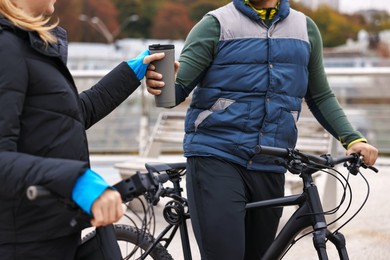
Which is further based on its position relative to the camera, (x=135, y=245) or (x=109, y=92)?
(x=135, y=245)

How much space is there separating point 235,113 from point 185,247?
810 millimetres

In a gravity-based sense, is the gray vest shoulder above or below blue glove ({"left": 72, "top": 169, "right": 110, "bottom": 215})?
above

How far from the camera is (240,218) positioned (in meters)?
3.47

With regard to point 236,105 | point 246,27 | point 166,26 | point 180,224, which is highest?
point 246,27

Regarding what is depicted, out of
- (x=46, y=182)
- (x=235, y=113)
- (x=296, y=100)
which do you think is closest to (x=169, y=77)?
(x=235, y=113)

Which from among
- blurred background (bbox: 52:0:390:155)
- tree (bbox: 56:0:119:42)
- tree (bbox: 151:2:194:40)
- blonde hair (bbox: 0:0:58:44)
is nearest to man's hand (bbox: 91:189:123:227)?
blonde hair (bbox: 0:0:58:44)

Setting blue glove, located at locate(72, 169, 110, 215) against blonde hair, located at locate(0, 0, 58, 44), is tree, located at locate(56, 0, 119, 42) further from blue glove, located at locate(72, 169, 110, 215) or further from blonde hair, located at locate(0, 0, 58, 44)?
blue glove, located at locate(72, 169, 110, 215)

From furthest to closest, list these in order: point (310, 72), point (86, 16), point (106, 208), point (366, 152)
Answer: point (86, 16), point (310, 72), point (366, 152), point (106, 208)

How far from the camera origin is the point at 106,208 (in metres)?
2.22

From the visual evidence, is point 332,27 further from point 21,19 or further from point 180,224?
point 21,19

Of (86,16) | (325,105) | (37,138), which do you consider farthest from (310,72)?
(86,16)

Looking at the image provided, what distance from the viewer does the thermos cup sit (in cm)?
317

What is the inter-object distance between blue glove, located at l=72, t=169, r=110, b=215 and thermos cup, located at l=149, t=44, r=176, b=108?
963mm

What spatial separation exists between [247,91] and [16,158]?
135 cm
